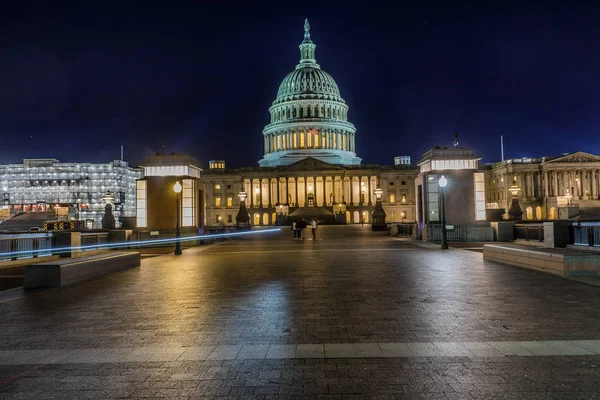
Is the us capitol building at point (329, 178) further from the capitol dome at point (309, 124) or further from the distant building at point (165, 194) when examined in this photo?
the distant building at point (165, 194)

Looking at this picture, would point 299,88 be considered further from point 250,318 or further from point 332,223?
point 250,318

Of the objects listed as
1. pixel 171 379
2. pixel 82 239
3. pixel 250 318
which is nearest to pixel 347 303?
pixel 250 318

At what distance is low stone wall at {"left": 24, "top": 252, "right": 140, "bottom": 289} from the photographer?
45.3 feet

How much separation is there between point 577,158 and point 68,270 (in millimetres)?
126136

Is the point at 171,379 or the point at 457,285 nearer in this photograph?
the point at 171,379

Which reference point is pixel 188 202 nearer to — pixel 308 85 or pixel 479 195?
pixel 479 195

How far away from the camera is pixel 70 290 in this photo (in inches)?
526

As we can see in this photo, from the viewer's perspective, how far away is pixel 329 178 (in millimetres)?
121250

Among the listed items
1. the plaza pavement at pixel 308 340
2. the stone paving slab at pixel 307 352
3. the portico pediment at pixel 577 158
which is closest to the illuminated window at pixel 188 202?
the plaza pavement at pixel 308 340

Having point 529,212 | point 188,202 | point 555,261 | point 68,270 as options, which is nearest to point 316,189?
point 529,212

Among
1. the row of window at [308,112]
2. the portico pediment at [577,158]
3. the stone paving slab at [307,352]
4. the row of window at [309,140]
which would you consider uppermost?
the row of window at [308,112]

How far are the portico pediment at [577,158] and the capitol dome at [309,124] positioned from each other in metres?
56.7

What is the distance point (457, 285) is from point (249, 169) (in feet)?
375

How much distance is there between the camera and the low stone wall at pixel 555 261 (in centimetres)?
1434
